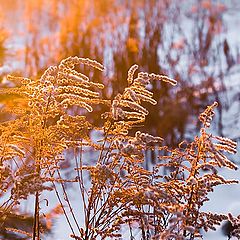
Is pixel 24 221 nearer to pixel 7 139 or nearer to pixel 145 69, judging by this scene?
pixel 7 139

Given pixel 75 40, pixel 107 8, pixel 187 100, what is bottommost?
pixel 187 100

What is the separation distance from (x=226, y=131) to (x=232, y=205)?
1364mm

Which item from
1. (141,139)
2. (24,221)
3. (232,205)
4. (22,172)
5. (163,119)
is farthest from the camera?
(163,119)

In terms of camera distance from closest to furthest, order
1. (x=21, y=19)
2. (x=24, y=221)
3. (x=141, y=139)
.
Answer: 1. (x=141, y=139)
2. (x=24, y=221)
3. (x=21, y=19)

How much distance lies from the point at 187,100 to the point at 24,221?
2645 mm

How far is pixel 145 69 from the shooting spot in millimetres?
6230

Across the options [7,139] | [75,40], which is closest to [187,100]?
[75,40]

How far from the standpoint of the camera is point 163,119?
18.4ft

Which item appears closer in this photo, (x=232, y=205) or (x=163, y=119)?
(x=232, y=205)

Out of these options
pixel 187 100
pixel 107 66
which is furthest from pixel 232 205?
pixel 107 66

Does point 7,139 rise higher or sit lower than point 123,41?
lower

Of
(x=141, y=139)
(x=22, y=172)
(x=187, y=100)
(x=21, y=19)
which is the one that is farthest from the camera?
(x=21, y=19)

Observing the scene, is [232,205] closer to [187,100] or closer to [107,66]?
[187,100]

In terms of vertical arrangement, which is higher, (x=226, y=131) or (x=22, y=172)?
(x=226, y=131)
